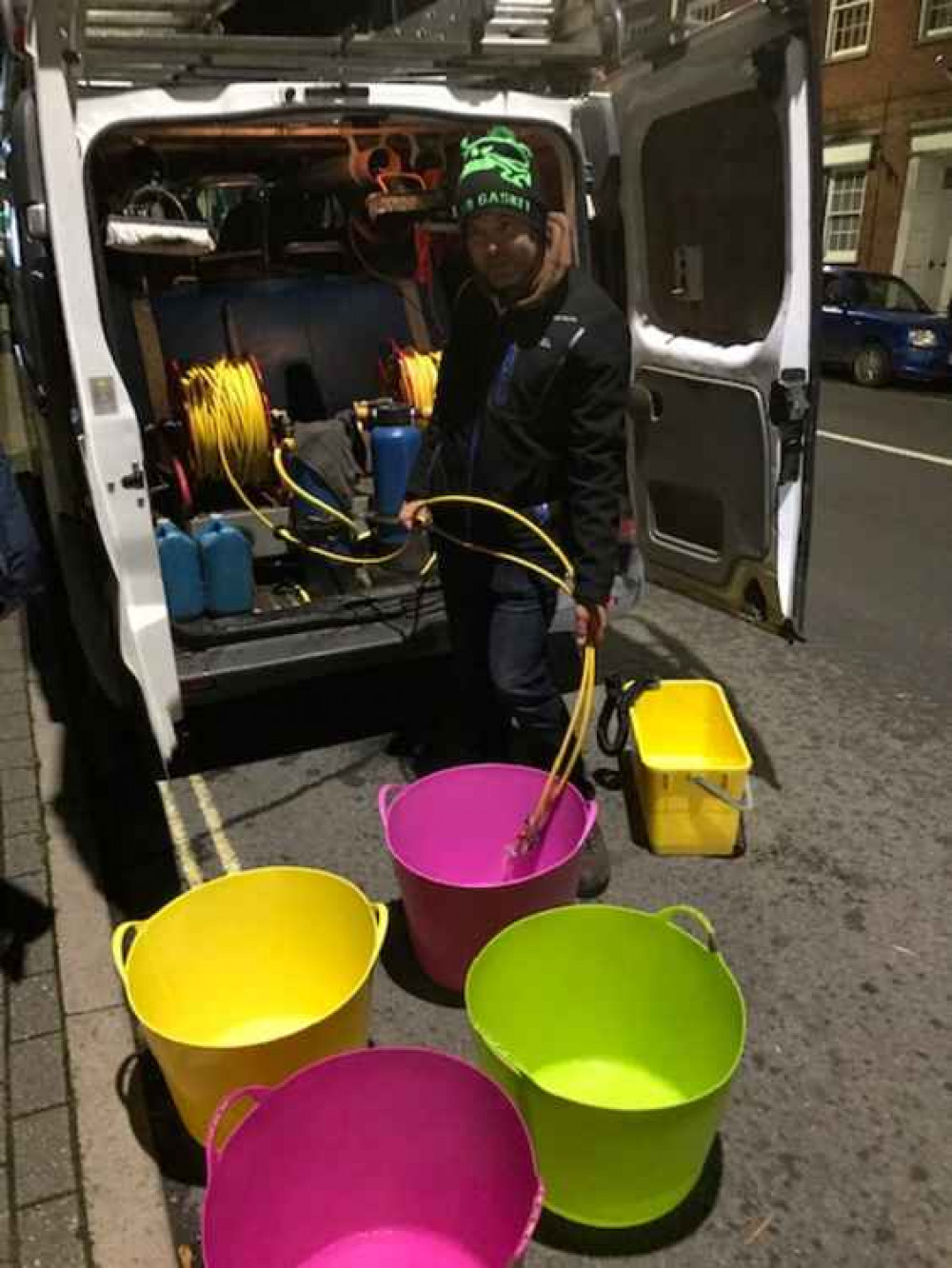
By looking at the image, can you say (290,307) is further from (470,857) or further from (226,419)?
(470,857)

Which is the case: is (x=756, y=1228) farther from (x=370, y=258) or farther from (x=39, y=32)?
(x=370, y=258)

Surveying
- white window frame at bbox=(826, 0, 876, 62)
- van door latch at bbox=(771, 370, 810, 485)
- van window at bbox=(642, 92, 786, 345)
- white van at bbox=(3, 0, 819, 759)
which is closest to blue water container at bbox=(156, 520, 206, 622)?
white van at bbox=(3, 0, 819, 759)

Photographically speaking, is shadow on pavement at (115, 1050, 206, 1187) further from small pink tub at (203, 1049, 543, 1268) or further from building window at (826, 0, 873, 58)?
building window at (826, 0, 873, 58)

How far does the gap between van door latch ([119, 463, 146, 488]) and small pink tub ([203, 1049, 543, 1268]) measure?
5.73 ft

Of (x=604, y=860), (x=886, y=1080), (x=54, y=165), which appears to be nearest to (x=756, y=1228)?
(x=886, y=1080)

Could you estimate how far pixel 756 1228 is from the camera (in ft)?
7.08

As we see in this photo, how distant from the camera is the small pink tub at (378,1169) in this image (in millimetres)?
1844

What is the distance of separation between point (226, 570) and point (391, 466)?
1015mm

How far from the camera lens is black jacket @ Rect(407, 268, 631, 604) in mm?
2777

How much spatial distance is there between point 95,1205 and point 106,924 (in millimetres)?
958

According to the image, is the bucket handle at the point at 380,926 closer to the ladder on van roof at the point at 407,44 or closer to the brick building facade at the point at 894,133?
the ladder on van roof at the point at 407,44

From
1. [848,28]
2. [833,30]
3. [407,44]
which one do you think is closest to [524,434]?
[407,44]

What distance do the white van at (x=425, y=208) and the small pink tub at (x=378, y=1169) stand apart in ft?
4.82

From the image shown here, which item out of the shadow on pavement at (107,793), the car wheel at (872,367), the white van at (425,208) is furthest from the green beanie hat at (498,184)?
the car wheel at (872,367)
